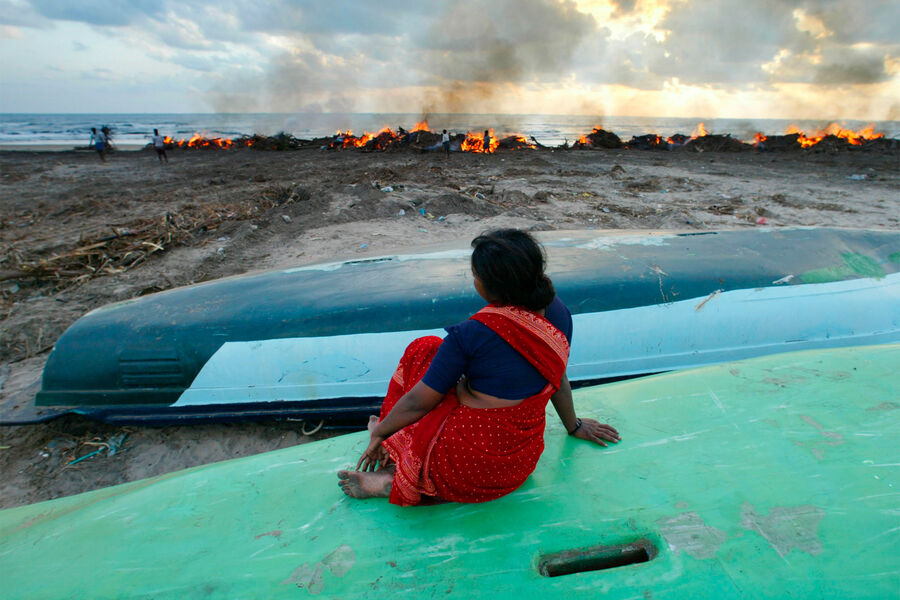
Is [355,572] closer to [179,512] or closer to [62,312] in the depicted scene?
[179,512]

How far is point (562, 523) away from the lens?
5.22 ft

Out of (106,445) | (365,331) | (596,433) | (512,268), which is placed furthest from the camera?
(106,445)

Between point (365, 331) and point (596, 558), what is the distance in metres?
2.12

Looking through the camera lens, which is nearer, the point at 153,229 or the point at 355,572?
the point at 355,572

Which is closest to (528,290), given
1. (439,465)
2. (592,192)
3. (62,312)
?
(439,465)

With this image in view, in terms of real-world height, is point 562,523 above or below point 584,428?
below

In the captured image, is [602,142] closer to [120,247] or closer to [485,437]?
[120,247]

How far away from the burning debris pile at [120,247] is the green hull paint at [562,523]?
5183 millimetres

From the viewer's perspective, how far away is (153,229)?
7.88m

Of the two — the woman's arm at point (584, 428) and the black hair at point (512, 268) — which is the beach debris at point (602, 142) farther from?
the black hair at point (512, 268)

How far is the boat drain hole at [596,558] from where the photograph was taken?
4.77ft

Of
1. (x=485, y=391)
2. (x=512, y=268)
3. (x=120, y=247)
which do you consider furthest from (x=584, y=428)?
(x=120, y=247)

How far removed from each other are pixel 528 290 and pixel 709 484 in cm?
100

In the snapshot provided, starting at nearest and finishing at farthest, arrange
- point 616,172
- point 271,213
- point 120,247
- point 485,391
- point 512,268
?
1. point 512,268
2. point 485,391
3. point 120,247
4. point 271,213
5. point 616,172
